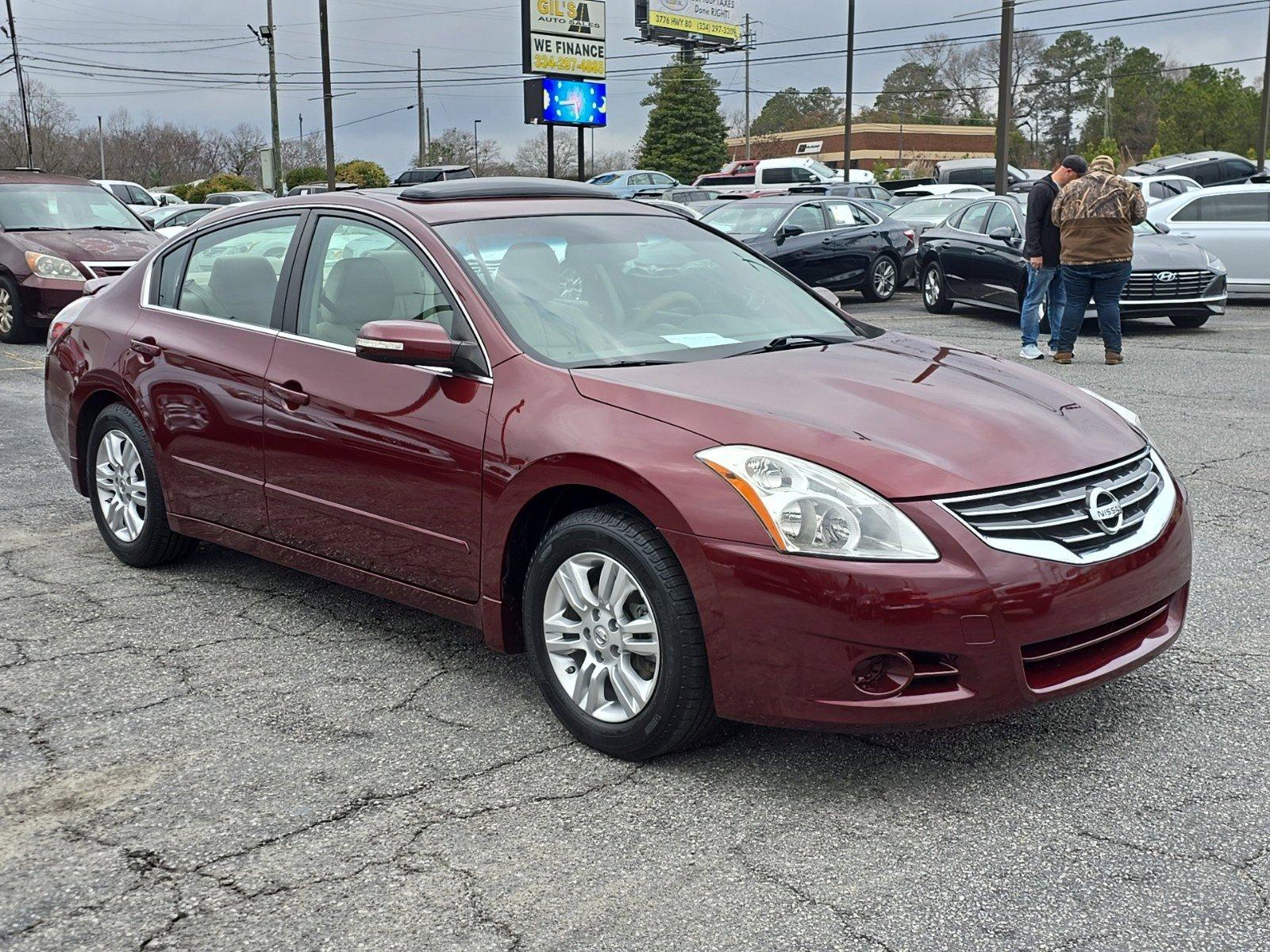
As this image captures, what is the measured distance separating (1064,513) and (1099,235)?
859 centimetres

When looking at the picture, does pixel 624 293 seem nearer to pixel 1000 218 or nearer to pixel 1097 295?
pixel 1097 295

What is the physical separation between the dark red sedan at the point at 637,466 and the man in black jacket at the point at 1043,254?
7.70 m

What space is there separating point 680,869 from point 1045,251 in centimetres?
1023

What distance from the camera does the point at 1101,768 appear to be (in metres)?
3.51

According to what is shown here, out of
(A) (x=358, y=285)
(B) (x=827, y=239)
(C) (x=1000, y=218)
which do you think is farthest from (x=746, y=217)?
(A) (x=358, y=285)

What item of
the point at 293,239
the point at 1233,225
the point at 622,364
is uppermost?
the point at 1233,225

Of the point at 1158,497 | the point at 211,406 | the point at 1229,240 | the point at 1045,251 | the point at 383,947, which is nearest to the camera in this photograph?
the point at 383,947

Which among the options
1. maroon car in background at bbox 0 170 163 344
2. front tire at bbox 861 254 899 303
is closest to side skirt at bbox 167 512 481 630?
maroon car in background at bbox 0 170 163 344

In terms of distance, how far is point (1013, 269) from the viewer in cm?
1508

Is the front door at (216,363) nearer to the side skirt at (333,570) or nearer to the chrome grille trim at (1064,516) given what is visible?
the side skirt at (333,570)

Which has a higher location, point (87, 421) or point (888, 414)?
point (888, 414)

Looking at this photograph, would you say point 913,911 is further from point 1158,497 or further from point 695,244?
point 695,244

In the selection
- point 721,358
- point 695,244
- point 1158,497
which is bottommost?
point 1158,497

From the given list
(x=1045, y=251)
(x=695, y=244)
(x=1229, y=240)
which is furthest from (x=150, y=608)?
(x=1229, y=240)
